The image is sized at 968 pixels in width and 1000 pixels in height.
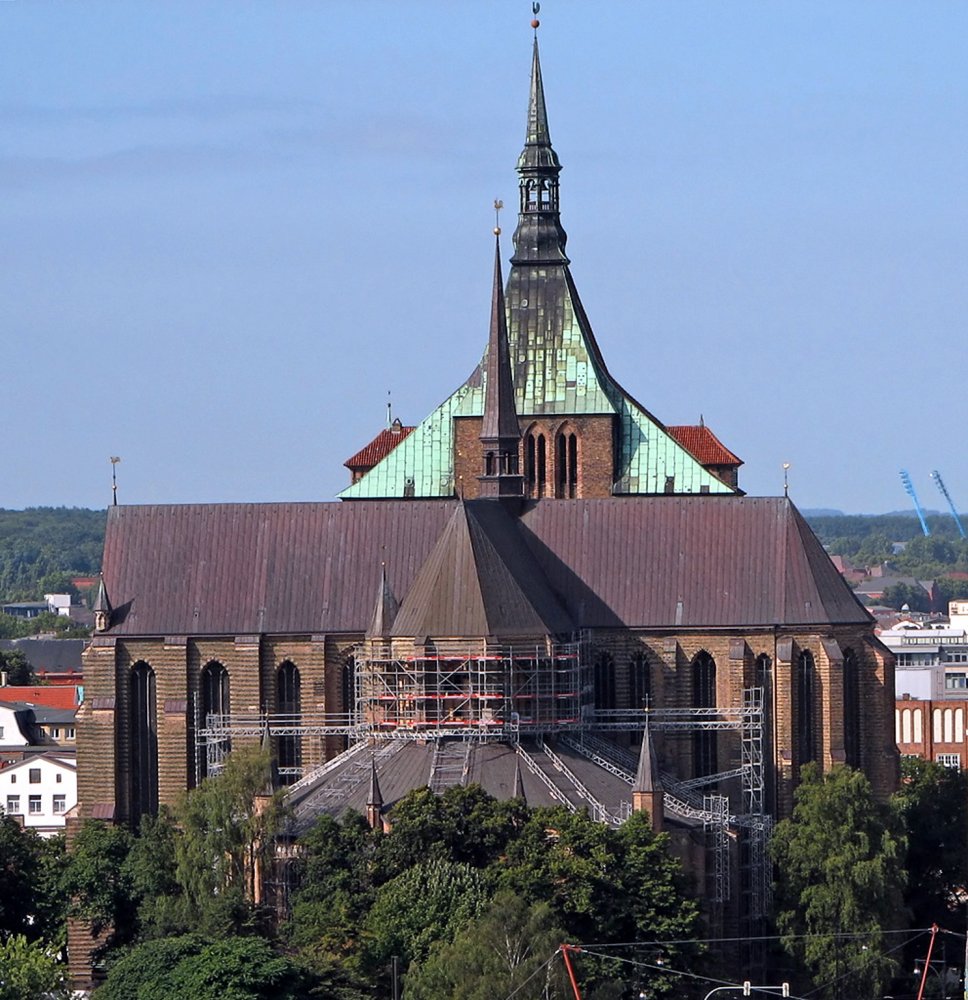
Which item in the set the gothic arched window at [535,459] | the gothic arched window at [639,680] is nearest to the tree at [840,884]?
the gothic arched window at [639,680]

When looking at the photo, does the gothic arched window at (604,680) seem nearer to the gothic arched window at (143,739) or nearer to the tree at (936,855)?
the tree at (936,855)

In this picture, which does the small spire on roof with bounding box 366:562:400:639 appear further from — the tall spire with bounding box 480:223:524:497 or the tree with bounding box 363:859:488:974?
the tree with bounding box 363:859:488:974

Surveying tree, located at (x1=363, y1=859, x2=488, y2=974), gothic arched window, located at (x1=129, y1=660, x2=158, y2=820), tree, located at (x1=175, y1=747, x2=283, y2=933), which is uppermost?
gothic arched window, located at (x1=129, y1=660, x2=158, y2=820)

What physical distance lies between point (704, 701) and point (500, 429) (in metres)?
11.3

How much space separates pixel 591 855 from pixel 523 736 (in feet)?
44.7

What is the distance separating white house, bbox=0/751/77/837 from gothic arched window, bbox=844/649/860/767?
46.8 meters

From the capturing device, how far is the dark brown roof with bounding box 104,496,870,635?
129625 mm

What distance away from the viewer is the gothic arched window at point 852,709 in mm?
129625

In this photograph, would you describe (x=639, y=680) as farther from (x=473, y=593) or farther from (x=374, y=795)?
(x=374, y=795)

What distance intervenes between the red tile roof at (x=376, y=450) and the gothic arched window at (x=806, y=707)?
2752cm

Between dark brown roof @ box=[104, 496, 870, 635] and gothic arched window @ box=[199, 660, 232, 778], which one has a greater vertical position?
dark brown roof @ box=[104, 496, 870, 635]

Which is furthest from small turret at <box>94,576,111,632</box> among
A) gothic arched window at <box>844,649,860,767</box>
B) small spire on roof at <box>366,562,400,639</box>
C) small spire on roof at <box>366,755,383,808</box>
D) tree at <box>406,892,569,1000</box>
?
tree at <box>406,892,569,1000</box>

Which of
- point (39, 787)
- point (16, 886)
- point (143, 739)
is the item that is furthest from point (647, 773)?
point (39, 787)

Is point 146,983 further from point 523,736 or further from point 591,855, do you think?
point 523,736
